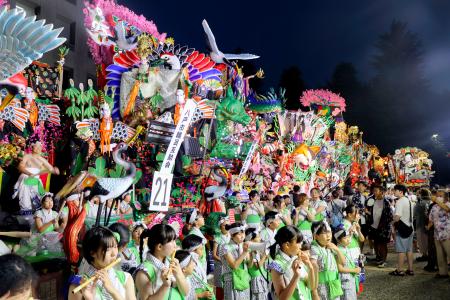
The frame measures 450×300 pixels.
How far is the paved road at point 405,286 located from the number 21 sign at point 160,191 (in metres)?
3.83

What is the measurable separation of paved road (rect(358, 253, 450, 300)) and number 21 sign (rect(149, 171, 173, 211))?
3831 millimetres

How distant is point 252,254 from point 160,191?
50.3 inches

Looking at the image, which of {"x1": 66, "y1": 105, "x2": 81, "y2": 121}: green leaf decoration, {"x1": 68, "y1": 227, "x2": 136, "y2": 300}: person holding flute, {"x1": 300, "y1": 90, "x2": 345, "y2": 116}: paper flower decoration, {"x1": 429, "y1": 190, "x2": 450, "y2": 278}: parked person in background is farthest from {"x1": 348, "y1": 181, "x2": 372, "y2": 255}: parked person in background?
{"x1": 300, "y1": 90, "x2": 345, "y2": 116}: paper flower decoration

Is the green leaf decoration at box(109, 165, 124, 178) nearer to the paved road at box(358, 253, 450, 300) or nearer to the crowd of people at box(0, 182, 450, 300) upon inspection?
the crowd of people at box(0, 182, 450, 300)

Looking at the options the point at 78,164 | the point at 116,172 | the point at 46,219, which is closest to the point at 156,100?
the point at 116,172

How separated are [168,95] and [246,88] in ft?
22.9

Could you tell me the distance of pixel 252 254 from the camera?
16.6 ft

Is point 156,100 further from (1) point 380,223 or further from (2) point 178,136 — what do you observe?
(1) point 380,223

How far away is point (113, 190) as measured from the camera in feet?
16.0

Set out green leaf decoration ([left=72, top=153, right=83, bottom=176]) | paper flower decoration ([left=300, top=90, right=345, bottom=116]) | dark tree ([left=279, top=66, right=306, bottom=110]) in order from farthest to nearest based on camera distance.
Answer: dark tree ([left=279, top=66, right=306, bottom=110])
paper flower decoration ([left=300, top=90, right=345, bottom=116])
green leaf decoration ([left=72, top=153, right=83, bottom=176])

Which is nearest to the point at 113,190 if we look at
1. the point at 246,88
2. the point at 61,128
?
the point at 61,128

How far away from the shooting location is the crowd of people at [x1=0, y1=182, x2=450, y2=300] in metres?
2.73

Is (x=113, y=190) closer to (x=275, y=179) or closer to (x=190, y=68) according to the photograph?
(x=190, y=68)

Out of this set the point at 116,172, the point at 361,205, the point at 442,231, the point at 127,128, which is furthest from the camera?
the point at 361,205
